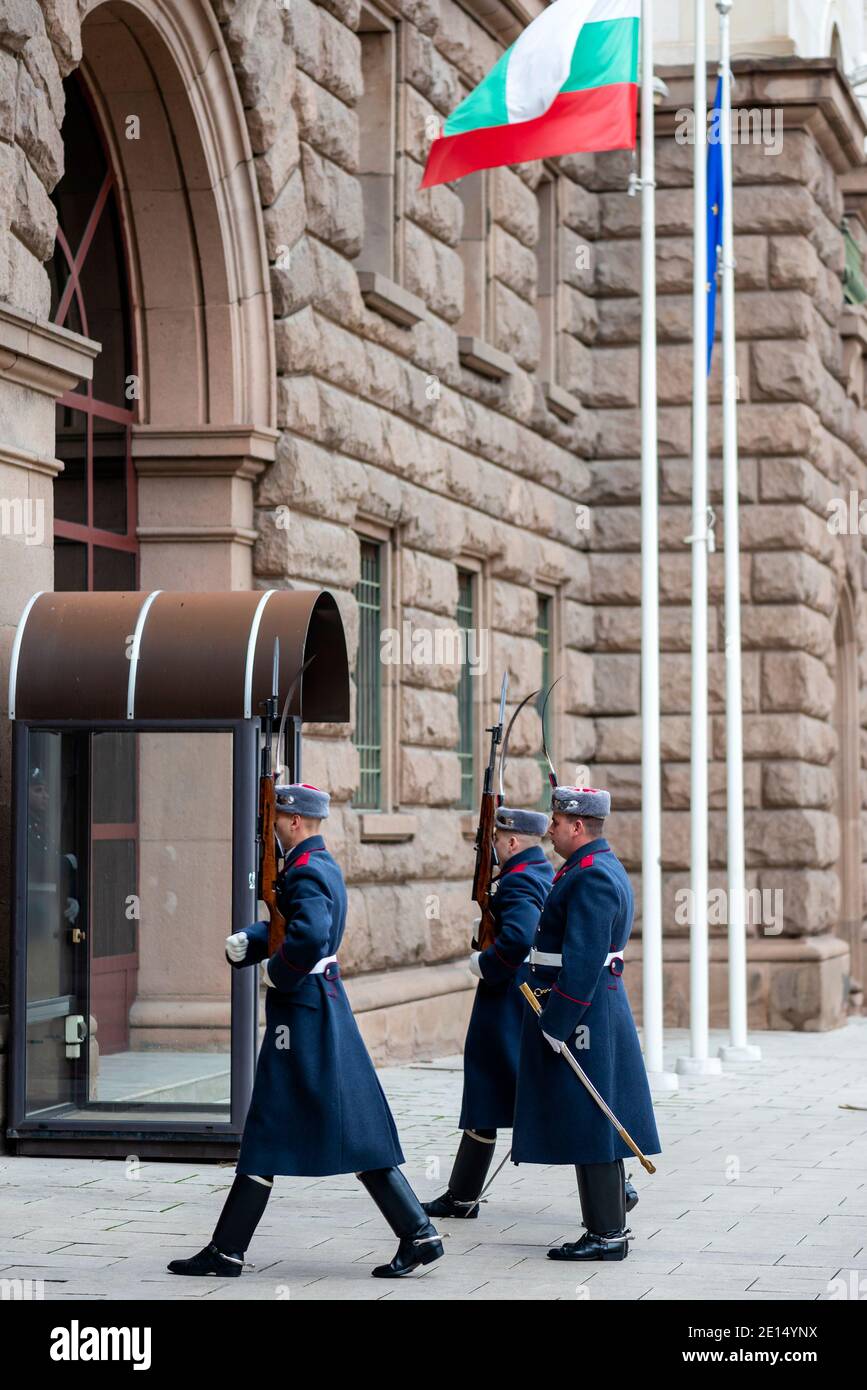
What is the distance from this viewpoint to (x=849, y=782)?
22141 millimetres

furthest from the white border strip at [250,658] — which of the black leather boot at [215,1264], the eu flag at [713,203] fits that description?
the eu flag at [713,203]

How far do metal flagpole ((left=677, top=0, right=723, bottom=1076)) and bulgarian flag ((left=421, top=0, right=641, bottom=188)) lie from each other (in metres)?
1.59

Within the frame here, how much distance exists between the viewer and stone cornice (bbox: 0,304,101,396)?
10.0 metres

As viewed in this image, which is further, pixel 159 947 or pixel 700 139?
pixel 700 139

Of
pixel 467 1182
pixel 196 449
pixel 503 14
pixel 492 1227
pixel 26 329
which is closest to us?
pixel 492 1227

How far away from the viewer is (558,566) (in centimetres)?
1875

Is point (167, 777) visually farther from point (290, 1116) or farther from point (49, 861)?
point (290, 1116)

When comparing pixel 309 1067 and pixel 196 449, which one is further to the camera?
pixel 196 449

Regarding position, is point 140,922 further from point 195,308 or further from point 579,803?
point 195,308

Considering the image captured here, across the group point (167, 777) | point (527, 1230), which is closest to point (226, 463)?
point (167, 777)

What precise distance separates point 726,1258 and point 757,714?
11.4 metres

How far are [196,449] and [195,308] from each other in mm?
854

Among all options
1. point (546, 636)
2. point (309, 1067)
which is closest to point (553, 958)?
point (309, 1067)

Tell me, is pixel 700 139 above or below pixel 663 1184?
above
